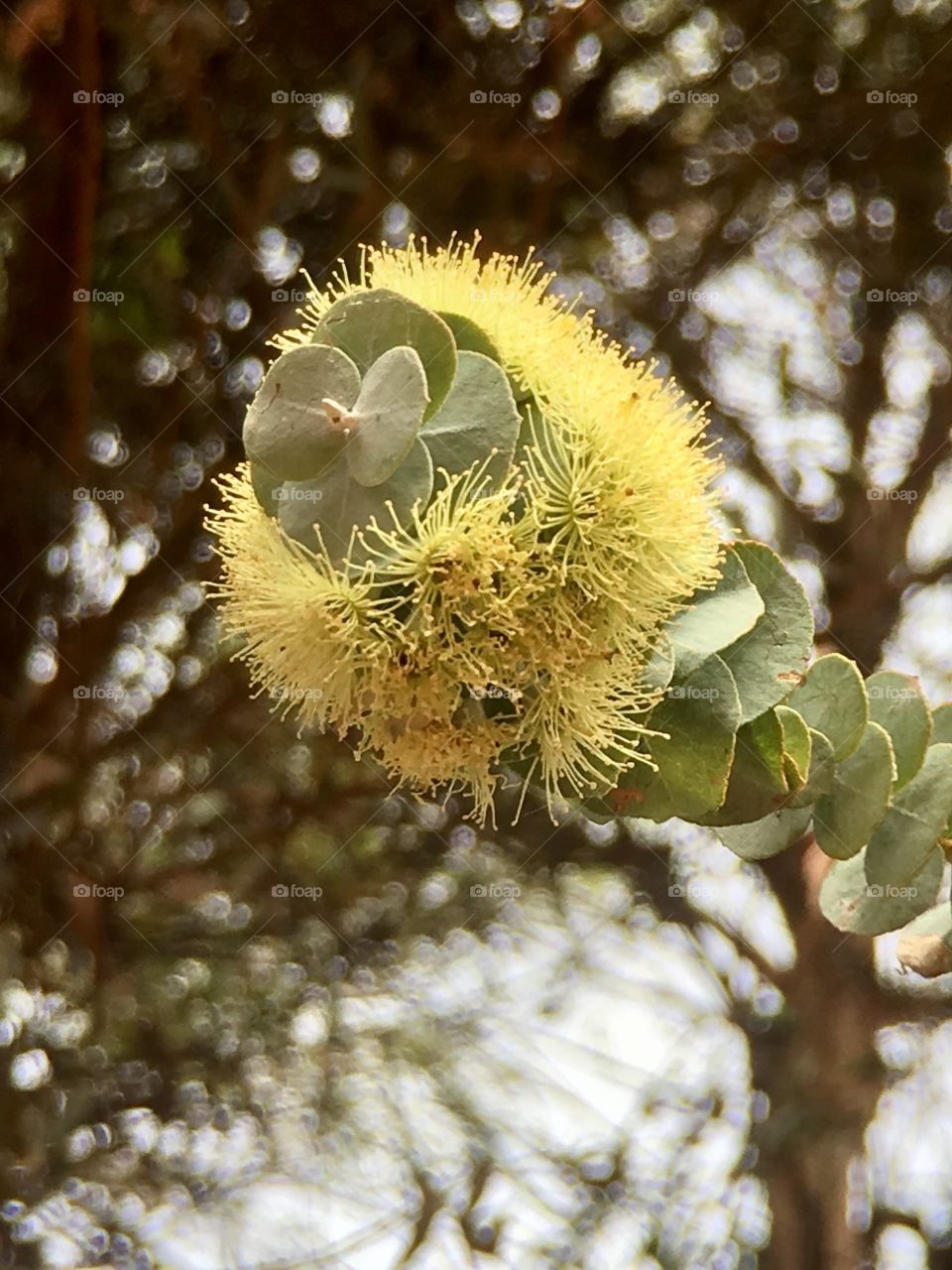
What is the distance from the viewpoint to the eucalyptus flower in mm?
393

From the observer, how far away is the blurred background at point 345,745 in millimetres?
1288

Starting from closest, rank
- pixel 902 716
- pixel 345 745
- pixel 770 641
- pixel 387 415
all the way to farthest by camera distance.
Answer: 1. pixel 387 415
2. pixel 770 641
3. pixel 902 716
4. pixel 345 745

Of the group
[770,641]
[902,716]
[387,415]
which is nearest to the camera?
[387,415]

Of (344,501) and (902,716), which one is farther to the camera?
(902,716)

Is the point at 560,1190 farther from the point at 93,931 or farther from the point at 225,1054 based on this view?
the point at 93,931

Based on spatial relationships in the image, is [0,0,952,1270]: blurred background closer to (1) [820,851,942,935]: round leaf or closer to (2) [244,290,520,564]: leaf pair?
(1) [820,851,942,935]: round leaf

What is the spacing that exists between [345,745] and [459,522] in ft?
3.16

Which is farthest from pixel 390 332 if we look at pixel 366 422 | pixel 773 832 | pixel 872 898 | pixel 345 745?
pixel 345 745

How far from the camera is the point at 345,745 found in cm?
134

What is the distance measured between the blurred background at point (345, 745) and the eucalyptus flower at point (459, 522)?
88 centimetres

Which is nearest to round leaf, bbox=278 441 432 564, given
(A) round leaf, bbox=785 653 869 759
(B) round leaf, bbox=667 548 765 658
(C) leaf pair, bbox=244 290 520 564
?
(C) leaf pair, bbox=244 290 520 564

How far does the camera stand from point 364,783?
1.41m

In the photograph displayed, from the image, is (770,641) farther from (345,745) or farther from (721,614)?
(345,745)

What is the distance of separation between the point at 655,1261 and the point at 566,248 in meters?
1.06
